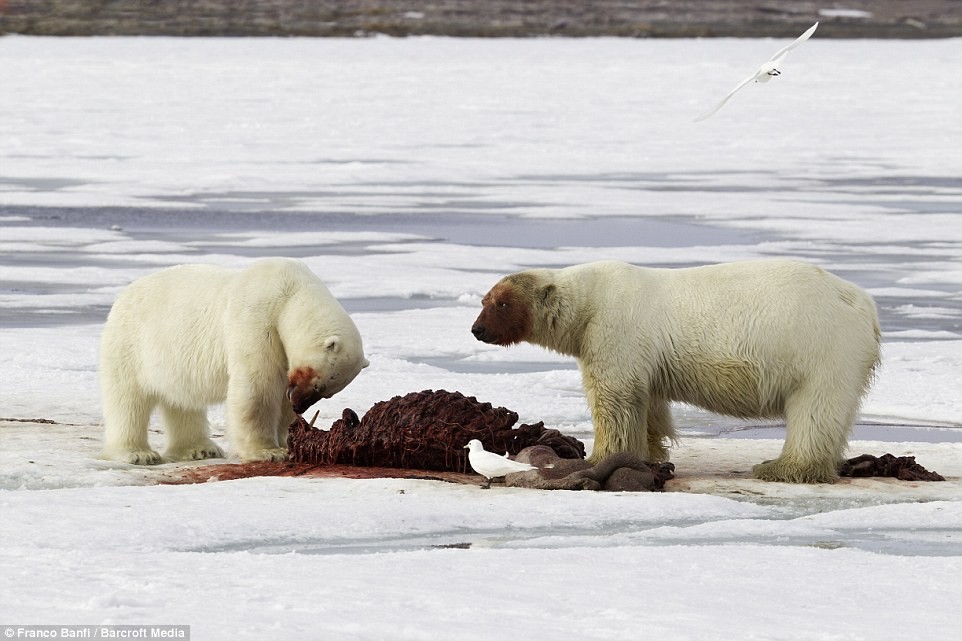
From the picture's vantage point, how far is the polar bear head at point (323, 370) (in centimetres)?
694

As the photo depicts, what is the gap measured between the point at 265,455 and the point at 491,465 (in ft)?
3.68

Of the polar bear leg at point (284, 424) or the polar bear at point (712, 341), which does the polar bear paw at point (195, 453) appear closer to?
the polar bear leg at point (284, 424)

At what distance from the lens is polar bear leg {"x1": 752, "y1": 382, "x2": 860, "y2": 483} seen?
22.1 feet

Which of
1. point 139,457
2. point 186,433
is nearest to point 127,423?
point 139,457

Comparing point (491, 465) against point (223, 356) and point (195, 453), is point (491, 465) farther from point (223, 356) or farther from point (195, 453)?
point (195, 453)

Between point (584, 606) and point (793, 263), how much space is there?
Result: 282cm

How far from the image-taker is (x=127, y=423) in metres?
7.42

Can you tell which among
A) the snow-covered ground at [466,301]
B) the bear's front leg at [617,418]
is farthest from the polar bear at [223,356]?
the bear's front leg at [617,418]

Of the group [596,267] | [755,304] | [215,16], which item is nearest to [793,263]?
[755,304]

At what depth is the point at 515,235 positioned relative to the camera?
16.4 meters

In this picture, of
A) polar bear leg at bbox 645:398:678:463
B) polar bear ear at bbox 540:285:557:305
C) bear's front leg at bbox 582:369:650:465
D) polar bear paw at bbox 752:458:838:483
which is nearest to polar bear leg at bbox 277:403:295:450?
polar bear ear at bbox 540:285:557:305

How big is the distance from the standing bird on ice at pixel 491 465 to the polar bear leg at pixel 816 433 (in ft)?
3.57

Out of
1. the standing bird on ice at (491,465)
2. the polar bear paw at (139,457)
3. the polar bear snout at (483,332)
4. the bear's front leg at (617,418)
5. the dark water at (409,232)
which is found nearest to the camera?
the standing bird on ice at (491,465)

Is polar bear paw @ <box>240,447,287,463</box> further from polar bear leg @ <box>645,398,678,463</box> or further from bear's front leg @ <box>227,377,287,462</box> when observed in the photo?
polar bear leg @ <box>645,398,678,463</box>
